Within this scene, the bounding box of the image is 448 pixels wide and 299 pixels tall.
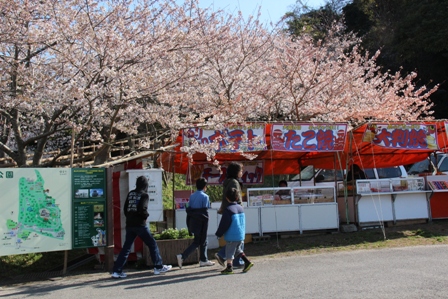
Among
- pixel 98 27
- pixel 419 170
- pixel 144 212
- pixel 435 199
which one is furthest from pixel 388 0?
pixel 144 212

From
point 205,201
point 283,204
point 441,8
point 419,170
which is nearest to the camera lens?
point 205,201

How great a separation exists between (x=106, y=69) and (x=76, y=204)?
258 centimetres

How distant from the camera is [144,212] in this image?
759 centimetres

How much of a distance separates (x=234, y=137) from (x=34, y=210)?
4520 mm

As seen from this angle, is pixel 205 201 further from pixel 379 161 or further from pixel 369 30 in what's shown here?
pixel 369 30

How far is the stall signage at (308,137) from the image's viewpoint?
10539mm

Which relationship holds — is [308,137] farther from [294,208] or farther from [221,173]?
[221,173]

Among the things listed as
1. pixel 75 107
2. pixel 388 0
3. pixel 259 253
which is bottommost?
pixel 259 253

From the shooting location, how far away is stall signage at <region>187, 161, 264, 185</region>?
13759mm

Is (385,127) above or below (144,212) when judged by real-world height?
above

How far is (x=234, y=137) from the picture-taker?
10.2 metres

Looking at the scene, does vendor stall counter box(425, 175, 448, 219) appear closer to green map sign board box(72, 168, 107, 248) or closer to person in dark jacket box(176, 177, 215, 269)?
person in dark jacket box(176, 177, 215, 269)

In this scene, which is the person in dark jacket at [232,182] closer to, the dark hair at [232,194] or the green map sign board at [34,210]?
the dark hair at [232,194]

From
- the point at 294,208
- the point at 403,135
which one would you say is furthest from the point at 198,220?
the point at 403,135
